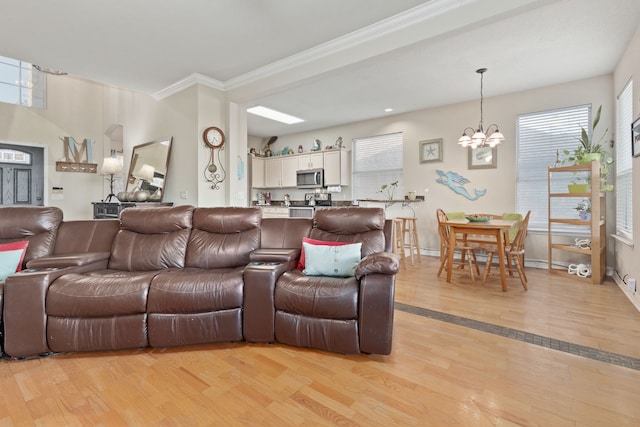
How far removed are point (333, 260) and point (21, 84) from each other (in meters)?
7.12

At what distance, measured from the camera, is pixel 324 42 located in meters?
3.36

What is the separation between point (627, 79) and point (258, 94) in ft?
14.3

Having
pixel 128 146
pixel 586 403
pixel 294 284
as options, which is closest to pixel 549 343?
pixel 586 403

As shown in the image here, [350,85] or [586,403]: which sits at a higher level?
[350,85]

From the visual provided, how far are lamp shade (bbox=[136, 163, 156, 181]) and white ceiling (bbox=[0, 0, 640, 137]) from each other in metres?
1.20

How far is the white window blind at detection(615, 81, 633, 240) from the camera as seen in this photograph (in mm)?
3375

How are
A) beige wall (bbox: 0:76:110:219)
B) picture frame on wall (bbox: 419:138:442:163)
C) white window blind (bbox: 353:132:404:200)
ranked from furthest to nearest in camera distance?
white window blind (bbox: 353:132:404:200) → beige wall (bbox: 0:76:110:219) → picture frame on wall (bbox: 419:138:442:163)

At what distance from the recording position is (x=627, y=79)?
334 centimetres

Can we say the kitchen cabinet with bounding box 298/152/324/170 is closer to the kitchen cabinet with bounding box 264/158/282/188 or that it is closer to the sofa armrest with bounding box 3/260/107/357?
the kitchen cabinet with bounding box 264/158/282/188

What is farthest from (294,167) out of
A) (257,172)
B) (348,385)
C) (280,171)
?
(348,385)

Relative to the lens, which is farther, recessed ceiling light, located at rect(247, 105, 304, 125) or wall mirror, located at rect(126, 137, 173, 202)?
recessed ceiling light, located at rect(247, 105, 304, 125)

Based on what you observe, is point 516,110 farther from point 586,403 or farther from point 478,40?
point 586,403

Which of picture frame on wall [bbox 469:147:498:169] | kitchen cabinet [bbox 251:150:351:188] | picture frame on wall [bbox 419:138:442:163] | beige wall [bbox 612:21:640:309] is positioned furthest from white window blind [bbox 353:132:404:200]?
beige wall [bbox 612:21:640:309]

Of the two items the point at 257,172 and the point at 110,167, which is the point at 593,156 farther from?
the point at 110,167
